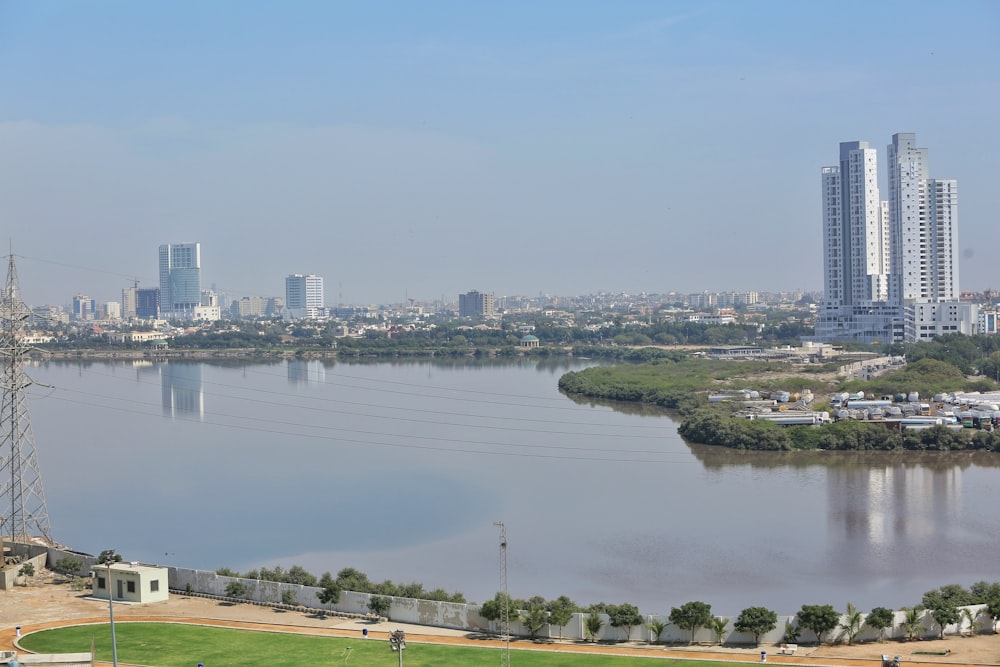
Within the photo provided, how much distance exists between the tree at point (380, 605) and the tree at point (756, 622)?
1510 mm

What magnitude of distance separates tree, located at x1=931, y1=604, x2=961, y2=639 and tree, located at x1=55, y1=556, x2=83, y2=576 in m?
4.07

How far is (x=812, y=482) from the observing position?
909 centimetres

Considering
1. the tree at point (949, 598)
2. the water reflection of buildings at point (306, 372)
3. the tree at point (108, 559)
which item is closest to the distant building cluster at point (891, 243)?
the water reflection of buildings at point (306, 372)

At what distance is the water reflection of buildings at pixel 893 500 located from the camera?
7.33 m

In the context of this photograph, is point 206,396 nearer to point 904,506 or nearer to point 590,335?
point 904,506

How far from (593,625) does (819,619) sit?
2.99 feet

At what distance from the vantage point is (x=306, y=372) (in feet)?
68.5

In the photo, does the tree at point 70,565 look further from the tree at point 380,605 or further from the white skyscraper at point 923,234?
the white skyscraper at point 923,234

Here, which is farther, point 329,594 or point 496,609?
point 329,594

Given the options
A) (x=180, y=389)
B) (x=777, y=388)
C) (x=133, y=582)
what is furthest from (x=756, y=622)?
(x=180, y=389)

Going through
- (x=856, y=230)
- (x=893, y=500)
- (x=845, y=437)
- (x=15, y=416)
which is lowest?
(x=893, y=500)

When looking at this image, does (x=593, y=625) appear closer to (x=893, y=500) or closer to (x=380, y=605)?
(x=380, y=605)

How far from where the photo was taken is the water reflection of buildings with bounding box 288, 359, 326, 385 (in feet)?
62.3

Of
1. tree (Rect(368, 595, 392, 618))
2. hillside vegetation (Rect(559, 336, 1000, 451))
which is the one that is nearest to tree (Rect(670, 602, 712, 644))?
tree (Rect(368, 595, 392, 618))
